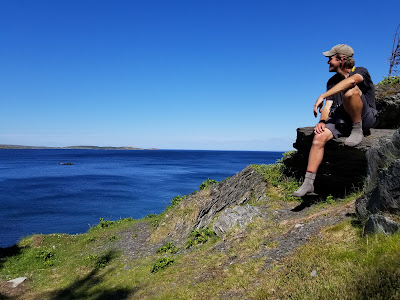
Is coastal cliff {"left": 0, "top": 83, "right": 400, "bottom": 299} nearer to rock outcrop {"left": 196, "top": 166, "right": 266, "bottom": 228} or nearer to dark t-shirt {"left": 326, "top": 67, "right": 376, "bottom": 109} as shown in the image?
rock outcrop {"left": 196, "top": 166, "right": 266, "bottom": 228}

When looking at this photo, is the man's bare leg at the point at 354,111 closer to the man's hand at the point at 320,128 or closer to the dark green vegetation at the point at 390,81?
the man's hand at the point at 320,128

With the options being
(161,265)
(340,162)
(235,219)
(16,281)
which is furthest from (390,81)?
(16,281)

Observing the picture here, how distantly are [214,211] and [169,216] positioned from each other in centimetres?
314

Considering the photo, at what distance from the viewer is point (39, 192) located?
49.3 meters

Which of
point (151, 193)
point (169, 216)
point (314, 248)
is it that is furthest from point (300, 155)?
point (151, 193)

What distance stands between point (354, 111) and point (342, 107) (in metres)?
0.41

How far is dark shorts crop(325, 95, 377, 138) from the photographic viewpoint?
7.11 metres

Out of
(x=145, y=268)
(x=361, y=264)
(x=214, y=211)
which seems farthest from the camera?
(x=214, y=211)

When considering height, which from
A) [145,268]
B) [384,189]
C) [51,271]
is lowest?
[51,271]

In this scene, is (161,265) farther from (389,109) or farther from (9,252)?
(9,252)

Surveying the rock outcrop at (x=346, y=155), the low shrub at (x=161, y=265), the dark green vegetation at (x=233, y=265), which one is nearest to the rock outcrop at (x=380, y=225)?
the dark green vegetation at (x=233, y=265)

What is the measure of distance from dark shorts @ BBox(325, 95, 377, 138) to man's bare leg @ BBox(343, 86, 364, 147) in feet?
0.62

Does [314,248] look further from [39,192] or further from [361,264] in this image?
[39,192]

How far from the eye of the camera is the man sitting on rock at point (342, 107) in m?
6.59
